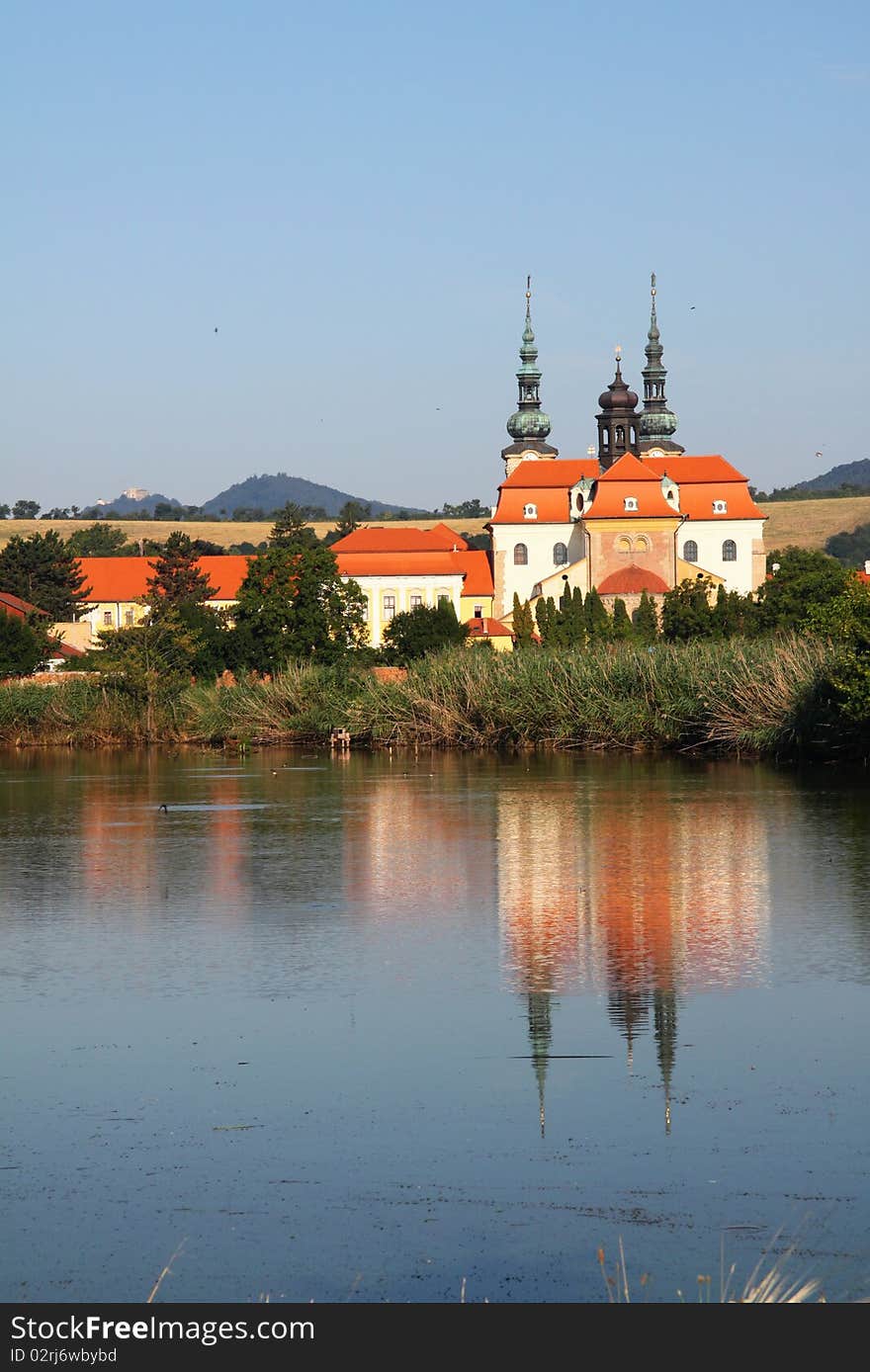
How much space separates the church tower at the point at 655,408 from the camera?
110000 mm

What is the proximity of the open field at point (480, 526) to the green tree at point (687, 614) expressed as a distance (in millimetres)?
80713

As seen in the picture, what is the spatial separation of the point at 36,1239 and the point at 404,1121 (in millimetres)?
2381

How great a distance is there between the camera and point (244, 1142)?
31.3ft

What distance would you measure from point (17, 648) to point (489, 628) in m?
38.9

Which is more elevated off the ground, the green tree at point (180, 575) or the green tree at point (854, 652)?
the green tree at point (180, 575)

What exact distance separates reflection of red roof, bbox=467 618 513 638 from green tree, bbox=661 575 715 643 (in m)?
12.4

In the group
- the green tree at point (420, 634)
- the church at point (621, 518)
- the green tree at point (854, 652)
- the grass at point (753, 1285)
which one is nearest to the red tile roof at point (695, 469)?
the church at point (621, 518)

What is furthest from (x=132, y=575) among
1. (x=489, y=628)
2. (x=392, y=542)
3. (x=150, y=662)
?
(x=150, y=662)

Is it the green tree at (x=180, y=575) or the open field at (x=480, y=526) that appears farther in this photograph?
the open field at (x=480, y=526)

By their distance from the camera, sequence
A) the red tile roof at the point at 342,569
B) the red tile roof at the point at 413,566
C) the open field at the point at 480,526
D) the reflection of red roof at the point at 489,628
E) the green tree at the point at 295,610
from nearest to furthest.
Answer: the green tree at the point at 295,610, the reflection of red roof at the point at 489,628, the red tile roof at the point at 413,566, the red tile roof at the point at 342,569, the open field at the point at 480,526

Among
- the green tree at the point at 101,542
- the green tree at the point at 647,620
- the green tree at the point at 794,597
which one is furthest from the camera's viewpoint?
the green tree at the point at 101,542

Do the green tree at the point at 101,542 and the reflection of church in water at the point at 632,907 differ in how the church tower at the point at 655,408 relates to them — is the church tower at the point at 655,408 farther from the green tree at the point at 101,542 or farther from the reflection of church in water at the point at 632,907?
the reflection of church in water at the point at 632,907

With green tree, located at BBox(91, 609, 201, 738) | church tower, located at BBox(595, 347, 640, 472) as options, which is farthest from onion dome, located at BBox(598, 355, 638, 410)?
green tree, located at BBox(91, 609, 201, 738)

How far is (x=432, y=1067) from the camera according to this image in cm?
1110
